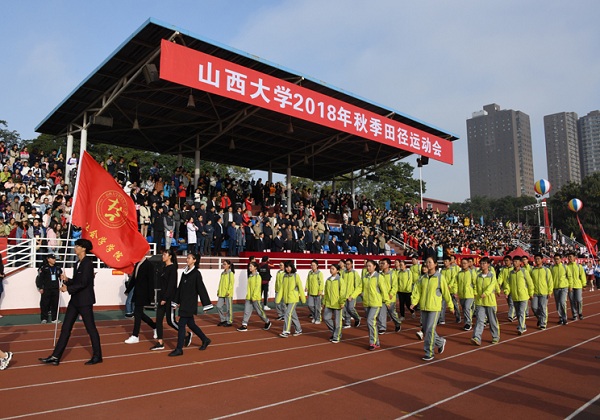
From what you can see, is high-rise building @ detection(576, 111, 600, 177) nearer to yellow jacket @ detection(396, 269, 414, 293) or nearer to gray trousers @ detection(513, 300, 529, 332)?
yellow jacket @ detection(396, 269, 414, 293)

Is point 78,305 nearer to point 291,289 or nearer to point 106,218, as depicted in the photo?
point 106,218

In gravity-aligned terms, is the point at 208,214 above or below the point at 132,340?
above

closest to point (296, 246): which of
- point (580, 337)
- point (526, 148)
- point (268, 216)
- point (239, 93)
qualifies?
point (268, 216)

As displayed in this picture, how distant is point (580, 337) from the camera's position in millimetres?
9820

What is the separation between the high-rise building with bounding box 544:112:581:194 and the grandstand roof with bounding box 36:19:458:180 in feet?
477

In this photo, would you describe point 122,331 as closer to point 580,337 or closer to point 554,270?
point 580,337

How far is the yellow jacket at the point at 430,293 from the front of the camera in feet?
25.5

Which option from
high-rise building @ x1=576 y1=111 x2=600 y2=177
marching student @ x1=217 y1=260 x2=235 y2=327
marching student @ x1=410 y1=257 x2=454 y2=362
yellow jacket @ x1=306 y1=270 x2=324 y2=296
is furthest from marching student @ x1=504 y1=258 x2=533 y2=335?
high-rise building @ x1=576 y1=111 x2=600 y2=177

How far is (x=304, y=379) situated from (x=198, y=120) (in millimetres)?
15696

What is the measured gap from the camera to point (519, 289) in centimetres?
1060

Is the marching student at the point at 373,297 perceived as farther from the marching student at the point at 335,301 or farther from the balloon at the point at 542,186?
the balloon at the point at 542,186

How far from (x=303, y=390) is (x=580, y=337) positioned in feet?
23.4

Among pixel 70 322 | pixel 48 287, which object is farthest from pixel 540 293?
pixel 48 287

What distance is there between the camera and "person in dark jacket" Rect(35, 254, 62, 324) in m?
11.1
